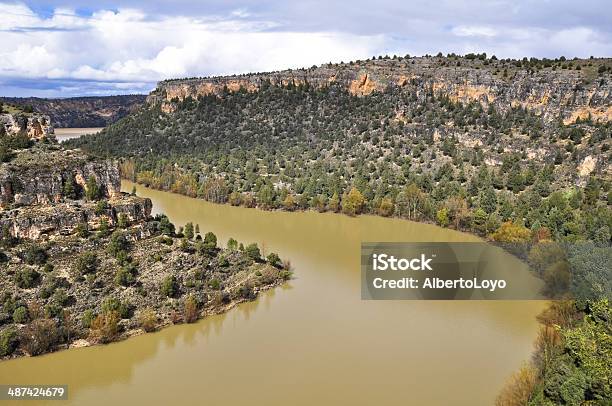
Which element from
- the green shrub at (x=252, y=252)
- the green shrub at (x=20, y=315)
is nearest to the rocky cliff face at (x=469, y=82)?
the green shrub at (x=252, y=252)

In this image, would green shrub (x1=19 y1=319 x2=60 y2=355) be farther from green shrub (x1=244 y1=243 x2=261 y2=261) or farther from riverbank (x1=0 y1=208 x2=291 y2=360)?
green shrub (x1=244 y1=243 x2=261 y2=261)

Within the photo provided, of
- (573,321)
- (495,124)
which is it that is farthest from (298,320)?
(495,124)

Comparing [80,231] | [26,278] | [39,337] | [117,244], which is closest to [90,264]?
[117,244]

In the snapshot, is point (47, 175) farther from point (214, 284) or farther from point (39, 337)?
point (214, 284)

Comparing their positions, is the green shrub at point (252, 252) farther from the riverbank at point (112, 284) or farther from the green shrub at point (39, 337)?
the green shrub at point (39, 337)

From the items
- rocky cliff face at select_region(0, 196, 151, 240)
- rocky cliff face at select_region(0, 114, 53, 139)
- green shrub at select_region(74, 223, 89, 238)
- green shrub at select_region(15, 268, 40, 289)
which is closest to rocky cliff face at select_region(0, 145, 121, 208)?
rocky cliff face at select_region(0, 196, 151, 240)
